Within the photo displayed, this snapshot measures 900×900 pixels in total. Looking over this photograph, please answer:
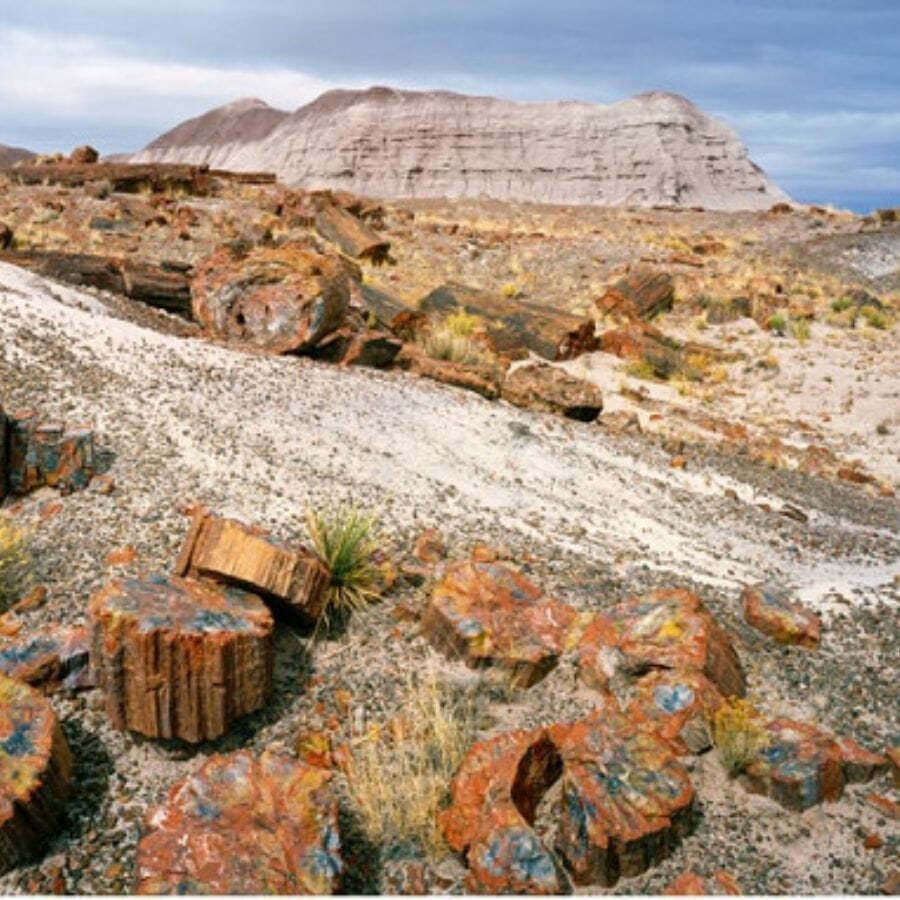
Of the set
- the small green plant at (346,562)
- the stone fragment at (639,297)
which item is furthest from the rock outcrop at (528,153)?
the small green plant at (346,562)

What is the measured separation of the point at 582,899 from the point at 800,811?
1.26m

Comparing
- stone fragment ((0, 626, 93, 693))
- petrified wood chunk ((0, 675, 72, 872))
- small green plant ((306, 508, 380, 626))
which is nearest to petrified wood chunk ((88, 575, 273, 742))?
stone fragment ((0, 626, 93, 693))

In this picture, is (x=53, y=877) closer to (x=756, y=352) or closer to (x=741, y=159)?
(x=756, y=352)

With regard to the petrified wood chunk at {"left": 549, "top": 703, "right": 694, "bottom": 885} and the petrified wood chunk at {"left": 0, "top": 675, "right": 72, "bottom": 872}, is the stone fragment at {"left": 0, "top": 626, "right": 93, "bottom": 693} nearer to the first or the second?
the petrified wood chunk at {"left": 0, "top": 675, "right": 72, "bottom": 872}

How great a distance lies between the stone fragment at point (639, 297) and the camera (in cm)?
1975

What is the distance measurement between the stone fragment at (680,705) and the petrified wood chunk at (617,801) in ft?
0.71

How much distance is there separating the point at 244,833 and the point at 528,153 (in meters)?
70.2

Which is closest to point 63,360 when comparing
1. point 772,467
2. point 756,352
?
point 772,467

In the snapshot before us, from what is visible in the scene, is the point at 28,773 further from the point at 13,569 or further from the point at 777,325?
the point at 777,325

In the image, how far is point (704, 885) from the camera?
14.1ft

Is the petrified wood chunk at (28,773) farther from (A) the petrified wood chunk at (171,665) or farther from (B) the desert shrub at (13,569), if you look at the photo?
(B) the desert shrub at (13,569)

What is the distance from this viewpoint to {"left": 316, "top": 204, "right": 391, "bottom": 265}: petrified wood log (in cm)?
2130

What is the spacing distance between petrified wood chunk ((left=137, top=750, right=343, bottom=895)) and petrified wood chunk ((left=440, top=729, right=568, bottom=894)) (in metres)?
0.57

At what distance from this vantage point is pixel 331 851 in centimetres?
422
